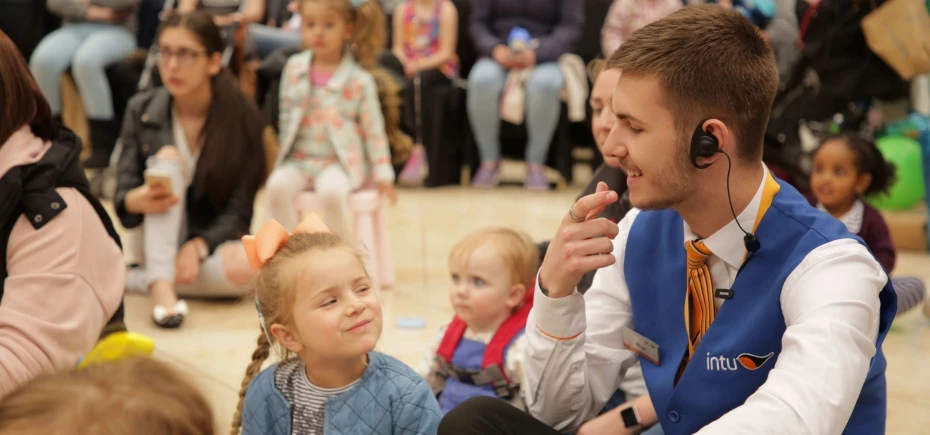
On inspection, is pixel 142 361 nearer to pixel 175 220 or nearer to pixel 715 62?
pixel 715 62

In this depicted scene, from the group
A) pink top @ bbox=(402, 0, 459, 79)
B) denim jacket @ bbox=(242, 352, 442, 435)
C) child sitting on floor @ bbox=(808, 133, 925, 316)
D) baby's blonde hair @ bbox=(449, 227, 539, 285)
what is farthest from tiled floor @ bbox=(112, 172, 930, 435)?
pink top @ bbox=(402, 0, 459, 79)

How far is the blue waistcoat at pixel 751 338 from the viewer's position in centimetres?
158

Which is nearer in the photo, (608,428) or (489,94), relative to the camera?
(608,428)

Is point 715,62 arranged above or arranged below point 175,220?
above

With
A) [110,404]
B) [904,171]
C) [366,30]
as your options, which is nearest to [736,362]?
[110,404]

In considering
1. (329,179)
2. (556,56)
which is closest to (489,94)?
(556,56)

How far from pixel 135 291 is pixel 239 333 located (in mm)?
592

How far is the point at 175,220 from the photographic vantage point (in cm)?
375

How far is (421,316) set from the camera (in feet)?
12.1

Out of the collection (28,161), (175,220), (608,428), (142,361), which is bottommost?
(175,220)

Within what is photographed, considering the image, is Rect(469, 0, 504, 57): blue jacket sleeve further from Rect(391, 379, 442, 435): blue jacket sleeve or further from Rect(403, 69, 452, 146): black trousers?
Rect(391, 379, 442, 435): blue jacket sleeve

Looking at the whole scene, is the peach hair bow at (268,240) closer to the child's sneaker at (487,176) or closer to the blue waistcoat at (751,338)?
the blue waistcoat at (751,338)

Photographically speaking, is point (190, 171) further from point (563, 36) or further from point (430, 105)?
point (563, 36)

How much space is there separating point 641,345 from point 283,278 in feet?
2.20
